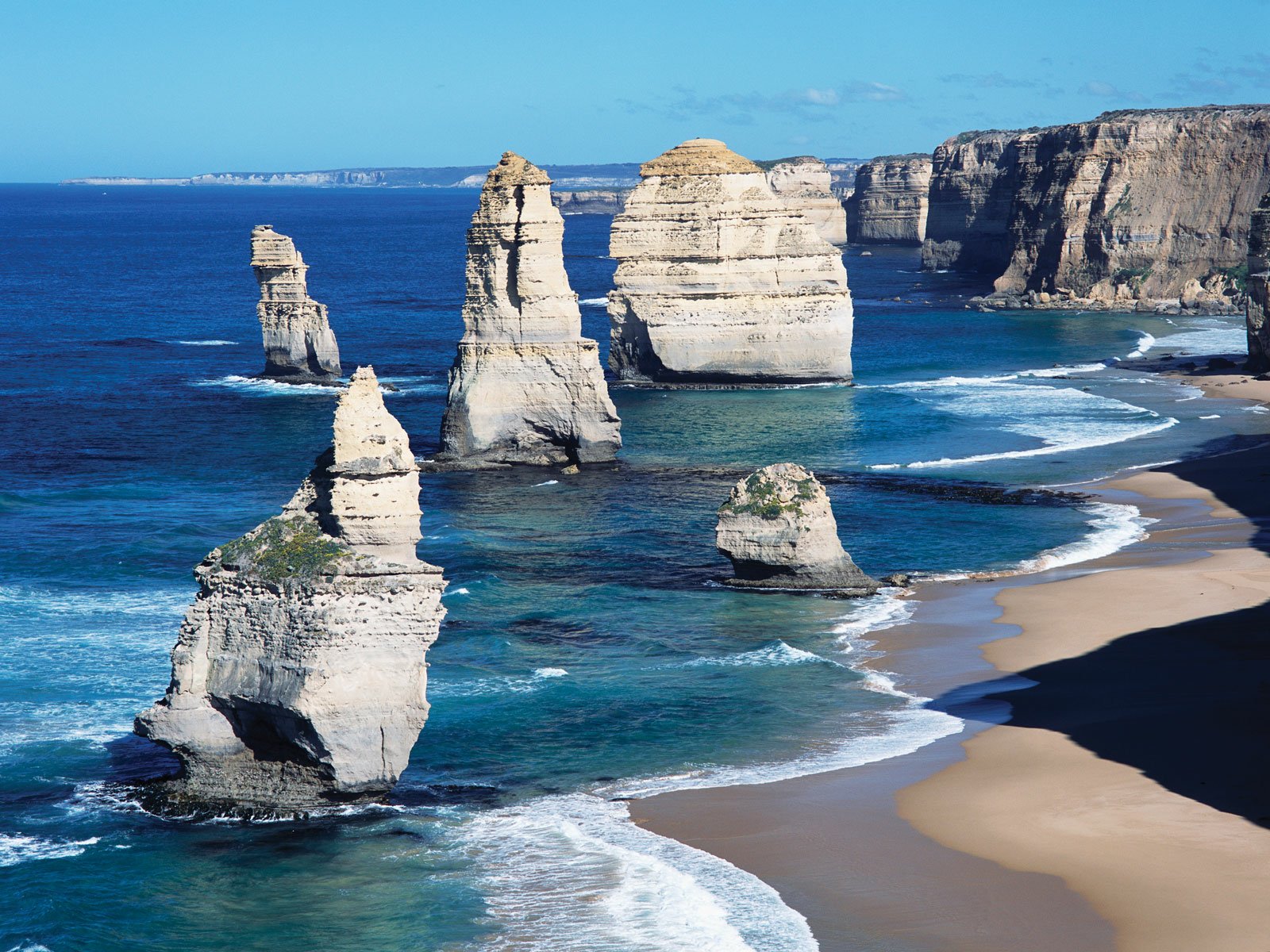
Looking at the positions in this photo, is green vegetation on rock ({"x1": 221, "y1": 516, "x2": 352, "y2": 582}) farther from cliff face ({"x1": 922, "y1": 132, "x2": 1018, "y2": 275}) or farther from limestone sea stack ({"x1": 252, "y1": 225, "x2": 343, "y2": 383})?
cliff face ({"x1": 922, "y1": 132, "x2": 1018, "y2": 275})

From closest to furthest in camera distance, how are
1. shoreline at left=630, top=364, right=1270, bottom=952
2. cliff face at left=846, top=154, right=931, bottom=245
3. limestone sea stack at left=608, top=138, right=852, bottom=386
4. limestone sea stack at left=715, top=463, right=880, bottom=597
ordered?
shoreline at left=630, top=364, right=1270, bottom=952, limestone sea stack at left=715, top=463, right=880, bottom=597, limestone sea stack at left=608, top=138, right=852, bottom=386, cliff face at left=846, top=154, right=931, bottom=245

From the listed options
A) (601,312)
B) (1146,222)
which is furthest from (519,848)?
(1146,222)

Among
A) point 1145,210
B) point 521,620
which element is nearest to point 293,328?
point 521,620

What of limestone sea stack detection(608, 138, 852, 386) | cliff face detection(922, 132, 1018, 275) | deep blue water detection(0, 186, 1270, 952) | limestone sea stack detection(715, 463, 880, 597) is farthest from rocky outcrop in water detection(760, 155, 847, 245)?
limestone sea stack detection(715, 463, 880, 597)

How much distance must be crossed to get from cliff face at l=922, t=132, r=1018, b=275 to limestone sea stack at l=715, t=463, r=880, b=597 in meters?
104

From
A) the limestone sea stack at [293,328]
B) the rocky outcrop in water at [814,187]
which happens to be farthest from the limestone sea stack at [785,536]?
the rocky outcrop in water at [814,187]

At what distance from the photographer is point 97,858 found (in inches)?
712

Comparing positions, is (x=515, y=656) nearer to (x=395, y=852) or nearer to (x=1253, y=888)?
(x=395, y=852)

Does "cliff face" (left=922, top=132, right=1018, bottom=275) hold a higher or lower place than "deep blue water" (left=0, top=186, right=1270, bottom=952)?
higher

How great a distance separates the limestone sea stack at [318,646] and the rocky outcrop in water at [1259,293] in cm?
5339

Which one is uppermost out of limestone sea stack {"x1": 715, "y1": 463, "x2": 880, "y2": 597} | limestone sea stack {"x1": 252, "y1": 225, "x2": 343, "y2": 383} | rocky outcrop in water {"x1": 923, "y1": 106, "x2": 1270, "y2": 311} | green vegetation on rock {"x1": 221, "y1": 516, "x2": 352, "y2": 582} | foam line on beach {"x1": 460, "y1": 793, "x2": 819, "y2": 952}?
rocky outcrop in water {"x1": 923, "y1": 106, "x2": 1270, "y2": 311}

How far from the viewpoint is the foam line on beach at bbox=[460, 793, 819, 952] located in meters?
15.8

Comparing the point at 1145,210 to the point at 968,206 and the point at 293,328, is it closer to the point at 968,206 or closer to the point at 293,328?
the point at 968,206

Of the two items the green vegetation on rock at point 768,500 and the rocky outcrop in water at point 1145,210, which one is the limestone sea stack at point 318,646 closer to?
the green vegetation on rock at point 768,500
